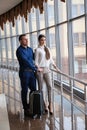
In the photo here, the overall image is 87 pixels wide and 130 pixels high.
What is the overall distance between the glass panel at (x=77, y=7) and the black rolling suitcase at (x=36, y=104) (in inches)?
98.8

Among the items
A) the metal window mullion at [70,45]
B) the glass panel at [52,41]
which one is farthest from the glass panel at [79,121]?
the glass panel at [52,41]

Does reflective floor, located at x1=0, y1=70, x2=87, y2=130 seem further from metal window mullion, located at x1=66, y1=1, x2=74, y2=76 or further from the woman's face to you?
metal window mullion, located at x1=66, y1=1, x2=74, y2=76

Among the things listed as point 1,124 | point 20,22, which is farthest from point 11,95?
point 20,22

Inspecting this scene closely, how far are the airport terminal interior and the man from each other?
39 cm

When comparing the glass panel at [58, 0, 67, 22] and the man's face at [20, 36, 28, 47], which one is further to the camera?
the glass panel at [58, 0, 67, 22]

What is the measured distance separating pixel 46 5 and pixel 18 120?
17.9 ft

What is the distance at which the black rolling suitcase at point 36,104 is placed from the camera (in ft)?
16.3

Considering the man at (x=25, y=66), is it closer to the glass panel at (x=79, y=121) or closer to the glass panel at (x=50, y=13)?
the glass panel at (x=79, y=121)

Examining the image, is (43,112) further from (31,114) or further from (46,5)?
(46,5)

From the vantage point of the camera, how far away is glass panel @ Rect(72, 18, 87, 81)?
6.75 m

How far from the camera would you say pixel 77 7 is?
22.5ft

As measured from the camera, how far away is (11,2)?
1080 centimetres

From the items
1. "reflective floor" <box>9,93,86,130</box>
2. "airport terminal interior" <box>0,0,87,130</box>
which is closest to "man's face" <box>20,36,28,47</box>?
"airport terminal interior" <box>0,0,87,130</box>

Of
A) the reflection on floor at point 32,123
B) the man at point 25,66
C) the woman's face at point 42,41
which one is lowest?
the reflection on floor at point 32,123
